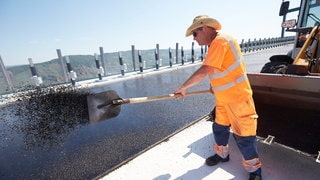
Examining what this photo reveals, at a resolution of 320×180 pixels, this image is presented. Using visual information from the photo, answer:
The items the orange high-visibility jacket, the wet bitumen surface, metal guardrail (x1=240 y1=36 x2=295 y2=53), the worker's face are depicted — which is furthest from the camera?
metal guardrail (x1=240 y1=36 x2=295 y2=53)

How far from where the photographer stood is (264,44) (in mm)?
24844

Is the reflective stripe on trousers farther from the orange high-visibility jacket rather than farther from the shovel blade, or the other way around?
the shovel blade

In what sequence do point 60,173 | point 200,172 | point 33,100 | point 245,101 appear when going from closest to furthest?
1. point 245,101
2. point 200,172
3. point 60,173
4. point 33,100

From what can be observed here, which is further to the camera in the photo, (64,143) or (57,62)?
(57,62)

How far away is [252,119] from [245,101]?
21 cm

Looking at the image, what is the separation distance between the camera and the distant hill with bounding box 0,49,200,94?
25.2ft

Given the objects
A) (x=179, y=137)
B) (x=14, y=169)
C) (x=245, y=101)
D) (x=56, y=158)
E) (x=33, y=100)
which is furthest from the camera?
(x=33, y=100)

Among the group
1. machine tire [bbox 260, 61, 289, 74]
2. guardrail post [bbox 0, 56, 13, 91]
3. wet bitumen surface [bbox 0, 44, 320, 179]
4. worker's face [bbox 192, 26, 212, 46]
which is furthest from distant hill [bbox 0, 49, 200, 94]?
machine tire [bbox 260, 61, 289, 74]

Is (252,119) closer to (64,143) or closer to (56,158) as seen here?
(56,158)

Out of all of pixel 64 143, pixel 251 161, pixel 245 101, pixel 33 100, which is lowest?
pixel 64 143

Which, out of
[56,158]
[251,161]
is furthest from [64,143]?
[251,161]

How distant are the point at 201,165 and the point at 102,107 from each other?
5.04ft

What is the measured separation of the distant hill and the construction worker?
6315mm

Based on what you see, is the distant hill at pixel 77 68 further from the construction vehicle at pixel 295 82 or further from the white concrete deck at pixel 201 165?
the construction vehicle at pixel 295 82
